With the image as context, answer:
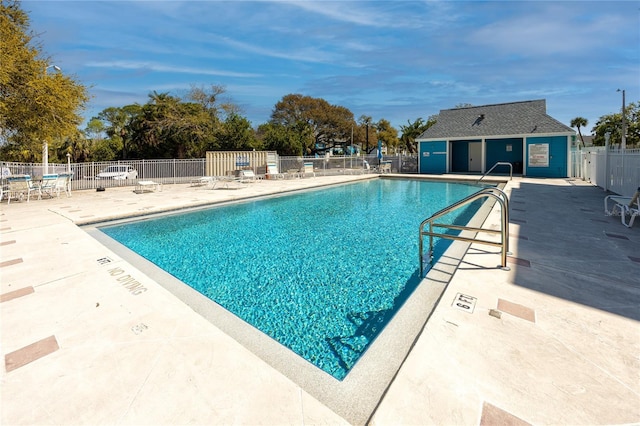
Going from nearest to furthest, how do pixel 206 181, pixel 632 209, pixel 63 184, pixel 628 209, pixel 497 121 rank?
pixel 632 209
pixel 628 209
pixel 63 184
pixel 206 181
pixel 497 121

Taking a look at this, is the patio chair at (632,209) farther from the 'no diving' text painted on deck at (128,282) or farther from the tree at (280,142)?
the tree at (280,142)

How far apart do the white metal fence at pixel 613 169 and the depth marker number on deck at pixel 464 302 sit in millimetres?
8758

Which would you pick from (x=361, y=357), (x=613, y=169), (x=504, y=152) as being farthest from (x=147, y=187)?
(x=504, y=152)

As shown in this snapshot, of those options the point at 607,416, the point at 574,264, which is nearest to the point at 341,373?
the point at 607,416

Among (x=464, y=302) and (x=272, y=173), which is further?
(x=272, y=173)

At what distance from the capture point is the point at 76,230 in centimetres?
636

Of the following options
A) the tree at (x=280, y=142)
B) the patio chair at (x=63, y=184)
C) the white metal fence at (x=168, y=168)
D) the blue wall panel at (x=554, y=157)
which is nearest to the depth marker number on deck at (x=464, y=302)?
the patio chair at (x=63, y=184)

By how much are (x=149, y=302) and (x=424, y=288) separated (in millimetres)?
2946

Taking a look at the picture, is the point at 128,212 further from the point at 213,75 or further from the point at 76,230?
the point at 213,75

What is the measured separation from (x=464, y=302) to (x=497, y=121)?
2174 cm

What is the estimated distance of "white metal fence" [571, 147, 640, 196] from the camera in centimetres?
855

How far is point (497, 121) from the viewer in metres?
20.6

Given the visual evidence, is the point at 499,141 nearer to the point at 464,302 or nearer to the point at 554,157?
the point at 554,157

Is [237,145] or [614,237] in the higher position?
[237,145]
